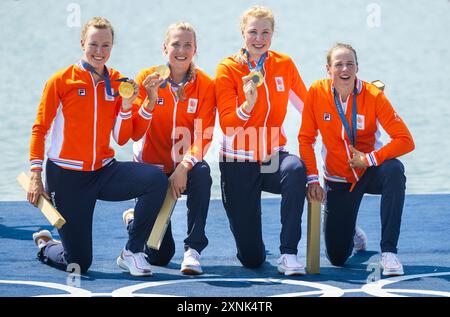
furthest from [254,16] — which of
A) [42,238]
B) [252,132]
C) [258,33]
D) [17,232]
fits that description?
[17,232]

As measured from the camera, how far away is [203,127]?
5086 millimetres

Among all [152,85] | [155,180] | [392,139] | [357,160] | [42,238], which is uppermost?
[152,85]

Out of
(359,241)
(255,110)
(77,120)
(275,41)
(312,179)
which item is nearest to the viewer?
(77,120)

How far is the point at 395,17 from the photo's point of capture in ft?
45.8

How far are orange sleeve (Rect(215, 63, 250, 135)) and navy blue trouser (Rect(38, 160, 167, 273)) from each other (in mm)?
446

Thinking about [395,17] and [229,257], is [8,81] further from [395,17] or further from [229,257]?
[229,257]

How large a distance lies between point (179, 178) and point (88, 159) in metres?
0.46

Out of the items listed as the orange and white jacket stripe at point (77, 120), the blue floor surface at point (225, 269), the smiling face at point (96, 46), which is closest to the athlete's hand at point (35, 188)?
the orange and white jacket stripe at point (77, 120)

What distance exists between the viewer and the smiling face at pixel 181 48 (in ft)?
16.6

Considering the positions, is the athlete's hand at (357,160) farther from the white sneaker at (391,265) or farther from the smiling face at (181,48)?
the smiling face at (181,48)

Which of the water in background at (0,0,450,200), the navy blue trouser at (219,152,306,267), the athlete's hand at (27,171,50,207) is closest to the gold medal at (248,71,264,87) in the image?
the navy blue trouser at (219,152,306,267)

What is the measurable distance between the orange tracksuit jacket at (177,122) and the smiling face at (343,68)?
2.10 feet

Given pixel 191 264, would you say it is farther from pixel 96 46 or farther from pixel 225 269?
pixel 96 46

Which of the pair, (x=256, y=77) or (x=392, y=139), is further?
(x=392, y=139)
